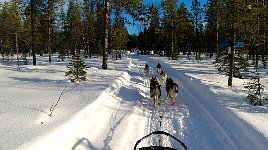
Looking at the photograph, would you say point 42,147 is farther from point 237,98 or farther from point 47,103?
point 237,98

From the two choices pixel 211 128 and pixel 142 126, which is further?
pixel 142 126

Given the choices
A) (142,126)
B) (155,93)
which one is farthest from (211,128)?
(155,93)

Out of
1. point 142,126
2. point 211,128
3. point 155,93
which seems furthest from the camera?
point 155,93

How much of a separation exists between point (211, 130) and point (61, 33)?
243 ft

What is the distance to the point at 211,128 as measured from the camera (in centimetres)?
899

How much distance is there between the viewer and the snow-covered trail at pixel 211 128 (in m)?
7.47

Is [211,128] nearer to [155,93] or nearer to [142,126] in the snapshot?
[142,126]

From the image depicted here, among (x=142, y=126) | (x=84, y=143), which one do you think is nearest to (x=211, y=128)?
(x=142, y=126)

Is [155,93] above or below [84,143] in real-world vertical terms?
above

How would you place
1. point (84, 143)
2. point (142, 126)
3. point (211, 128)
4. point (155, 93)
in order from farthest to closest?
point (155, 93), point (142, 126), point (211, 128), point (84, 143)

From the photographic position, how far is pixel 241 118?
8.95 meters

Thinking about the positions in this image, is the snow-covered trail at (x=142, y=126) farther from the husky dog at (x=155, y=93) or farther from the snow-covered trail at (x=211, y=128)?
the husky dog at (x=155, y=93)

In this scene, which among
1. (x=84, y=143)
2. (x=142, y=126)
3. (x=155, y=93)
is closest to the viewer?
(x=84, y=143)

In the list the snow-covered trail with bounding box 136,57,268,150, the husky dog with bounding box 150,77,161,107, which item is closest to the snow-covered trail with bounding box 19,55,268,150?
the snow-covered trail with bounding box 136,57,268,150
